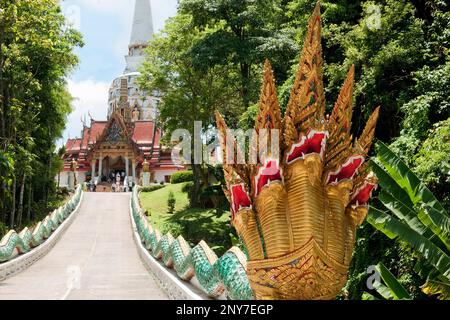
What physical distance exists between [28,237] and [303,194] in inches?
569

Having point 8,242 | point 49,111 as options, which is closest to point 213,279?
point 8,242

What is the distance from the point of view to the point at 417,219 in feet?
26.1

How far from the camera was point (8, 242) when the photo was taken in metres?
14.5

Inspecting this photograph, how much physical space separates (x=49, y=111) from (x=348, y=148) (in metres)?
24.2

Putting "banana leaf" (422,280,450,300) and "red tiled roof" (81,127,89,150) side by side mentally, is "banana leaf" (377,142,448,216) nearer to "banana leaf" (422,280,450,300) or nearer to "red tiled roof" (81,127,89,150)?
"banana leaf" (422,280,450,300)

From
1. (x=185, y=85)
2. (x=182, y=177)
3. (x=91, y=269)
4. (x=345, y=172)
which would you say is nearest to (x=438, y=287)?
(x=345, y=172)

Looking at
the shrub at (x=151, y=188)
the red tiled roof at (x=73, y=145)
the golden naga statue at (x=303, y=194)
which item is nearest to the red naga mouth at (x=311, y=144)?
the golden naga statue at (x=303, y=194)

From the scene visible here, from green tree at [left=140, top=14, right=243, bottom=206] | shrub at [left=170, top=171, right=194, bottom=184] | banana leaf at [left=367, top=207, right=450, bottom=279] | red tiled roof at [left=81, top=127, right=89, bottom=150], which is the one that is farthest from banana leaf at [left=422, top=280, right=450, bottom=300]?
red tiled roof at [left=81, top=127, right=89, bottom=150]

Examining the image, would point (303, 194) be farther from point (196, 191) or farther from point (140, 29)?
point (140, 29)

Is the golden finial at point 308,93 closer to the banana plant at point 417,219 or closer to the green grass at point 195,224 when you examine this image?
the banana plant at point 417,219

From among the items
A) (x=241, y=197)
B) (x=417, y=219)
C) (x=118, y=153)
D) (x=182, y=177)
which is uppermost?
(x=118, y=153)

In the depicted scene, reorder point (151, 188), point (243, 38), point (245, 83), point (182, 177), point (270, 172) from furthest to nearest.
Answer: point (182, 177)
point (151, 188)
point (245, 83)
point (243, 38)
point (270, 172)

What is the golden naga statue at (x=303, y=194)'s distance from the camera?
175 inches

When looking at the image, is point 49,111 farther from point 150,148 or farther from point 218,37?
point 150,148
